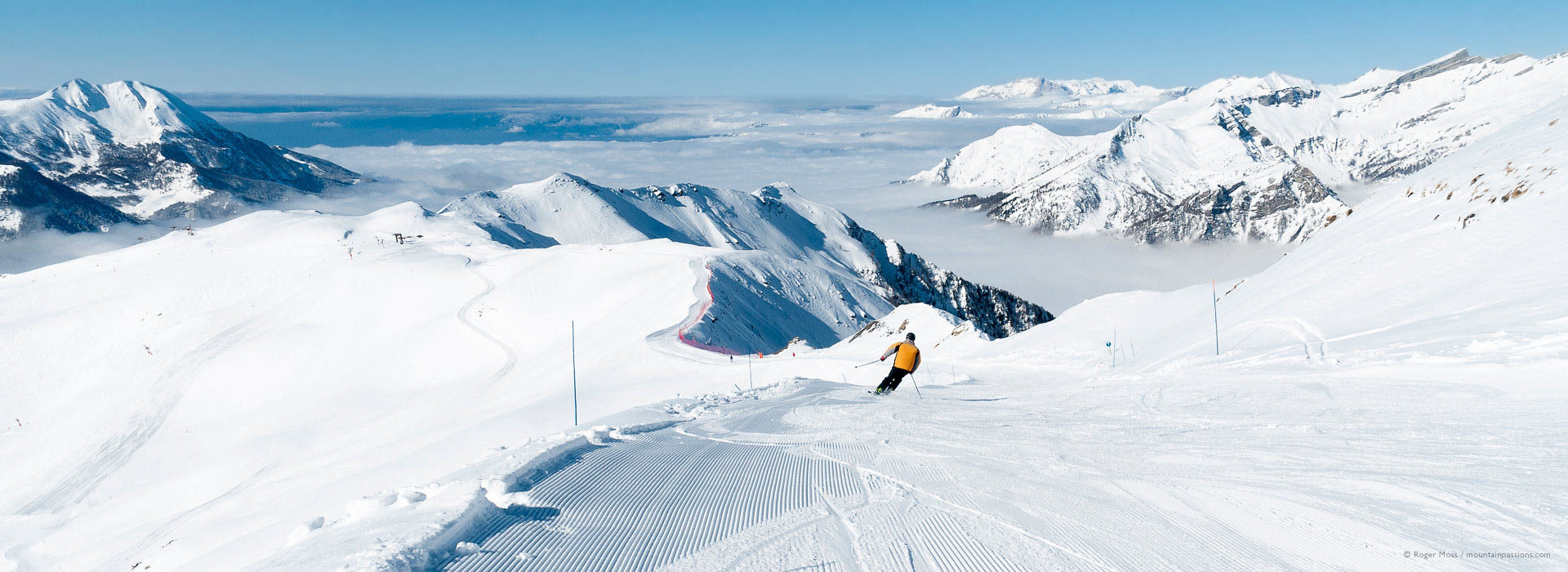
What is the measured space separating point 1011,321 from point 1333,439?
126039 mm

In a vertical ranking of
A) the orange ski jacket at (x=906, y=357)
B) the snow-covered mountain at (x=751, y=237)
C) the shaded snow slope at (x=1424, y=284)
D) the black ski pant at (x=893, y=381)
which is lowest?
the snow-covered mountain at (x=751, y=237)

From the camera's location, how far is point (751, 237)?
6949 inches

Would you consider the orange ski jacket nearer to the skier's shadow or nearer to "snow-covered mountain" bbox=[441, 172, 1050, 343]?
the skier's shadow

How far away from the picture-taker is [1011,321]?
12975 cm

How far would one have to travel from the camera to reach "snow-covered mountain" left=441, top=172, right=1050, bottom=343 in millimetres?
75312

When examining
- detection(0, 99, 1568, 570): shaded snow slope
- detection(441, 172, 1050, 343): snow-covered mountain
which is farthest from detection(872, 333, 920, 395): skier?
detection(441, 172, 1050, 343): snow-covered mountain

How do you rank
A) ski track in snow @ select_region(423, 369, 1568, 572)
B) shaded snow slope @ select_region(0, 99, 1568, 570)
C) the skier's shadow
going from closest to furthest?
ski track in snow @ select_region(423, 369, 1568, 572) → shaded snow slope @ select_region(0, 99, 1568, 570) → the skier's shadow

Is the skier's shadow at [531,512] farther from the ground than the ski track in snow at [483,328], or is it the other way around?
the skier's shadow at [531,512]

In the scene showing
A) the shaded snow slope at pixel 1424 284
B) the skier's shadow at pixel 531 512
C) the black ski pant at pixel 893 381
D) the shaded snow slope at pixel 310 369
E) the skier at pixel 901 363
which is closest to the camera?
the skier's shadow at pixel 531 512

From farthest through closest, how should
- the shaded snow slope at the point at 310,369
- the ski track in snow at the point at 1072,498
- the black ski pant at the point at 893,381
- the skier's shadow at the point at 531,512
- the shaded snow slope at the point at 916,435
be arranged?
the shaded snow slope at the point at 310,369, the black ski pant at the point at 893,381, the skier's shadow at the point at 531,512, the shaded snow slope at the point at 916,435, the ski track in snow at the point at 1072,498

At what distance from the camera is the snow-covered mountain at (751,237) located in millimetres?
75312

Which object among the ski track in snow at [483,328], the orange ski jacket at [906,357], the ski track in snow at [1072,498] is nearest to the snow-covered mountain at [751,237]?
the ski track in snow at [483,328]

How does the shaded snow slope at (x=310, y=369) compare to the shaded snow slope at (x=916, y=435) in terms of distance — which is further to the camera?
the shaded snow slope at (x=310, y=369)

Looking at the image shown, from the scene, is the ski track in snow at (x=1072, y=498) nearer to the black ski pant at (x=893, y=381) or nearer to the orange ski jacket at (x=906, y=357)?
the orange ski jacket at (x=906, y=357)
